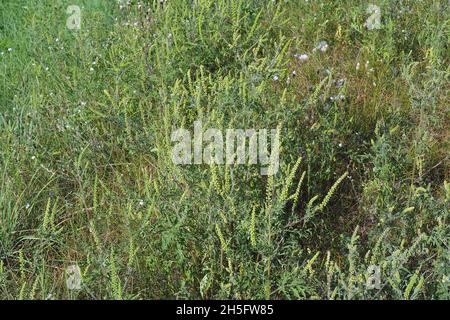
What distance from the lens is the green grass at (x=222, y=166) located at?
2.57 metres

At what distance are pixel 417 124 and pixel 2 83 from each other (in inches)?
97.1

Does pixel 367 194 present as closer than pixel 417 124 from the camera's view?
Yes

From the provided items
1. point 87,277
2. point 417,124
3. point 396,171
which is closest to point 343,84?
point 417,124

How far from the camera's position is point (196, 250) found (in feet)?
8.86

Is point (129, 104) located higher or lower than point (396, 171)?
higher

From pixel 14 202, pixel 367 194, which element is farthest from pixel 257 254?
pixel 14 202

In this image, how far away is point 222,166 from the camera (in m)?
2.78

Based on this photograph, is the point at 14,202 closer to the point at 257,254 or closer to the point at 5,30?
the point at 257,254

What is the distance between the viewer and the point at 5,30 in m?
4.78

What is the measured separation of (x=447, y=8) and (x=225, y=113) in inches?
72.2

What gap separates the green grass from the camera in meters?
2.57
